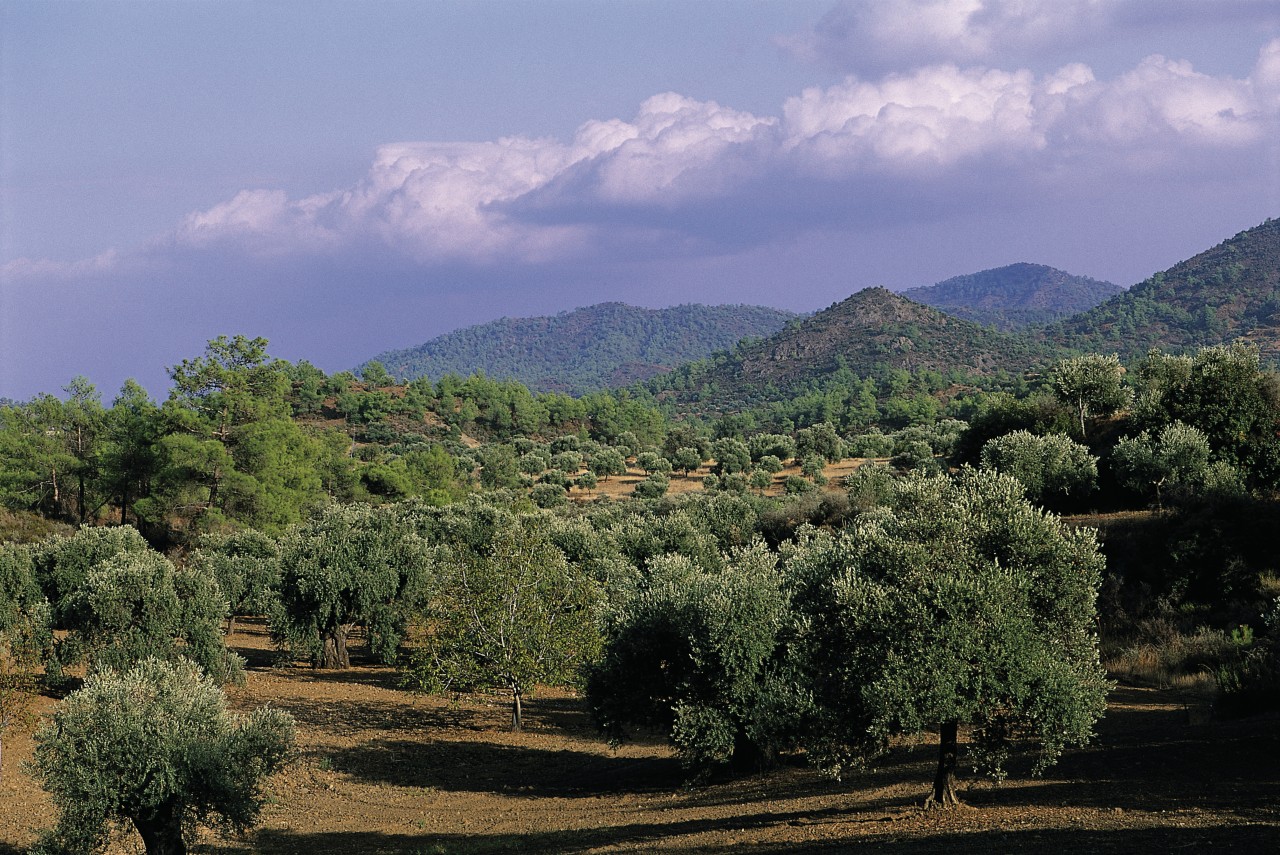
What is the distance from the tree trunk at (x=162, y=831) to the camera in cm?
1942

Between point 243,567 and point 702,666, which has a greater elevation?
point 243,567

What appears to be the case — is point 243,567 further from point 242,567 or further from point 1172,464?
point 1172,464

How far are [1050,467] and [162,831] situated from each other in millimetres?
44091

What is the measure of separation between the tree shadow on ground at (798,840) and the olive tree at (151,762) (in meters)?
A: 3.40

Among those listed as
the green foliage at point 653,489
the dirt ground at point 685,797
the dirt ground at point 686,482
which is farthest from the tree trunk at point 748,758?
the green foliage at point 653,489

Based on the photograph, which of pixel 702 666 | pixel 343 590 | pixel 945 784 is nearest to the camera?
pixel 945 784

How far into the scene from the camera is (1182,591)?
3794 cm

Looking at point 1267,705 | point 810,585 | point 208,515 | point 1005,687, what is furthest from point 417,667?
point 208,515

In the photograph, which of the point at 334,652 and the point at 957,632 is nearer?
the point at 957,632

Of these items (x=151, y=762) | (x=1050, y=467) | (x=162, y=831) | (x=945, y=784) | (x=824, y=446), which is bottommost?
(x=162, y=831)

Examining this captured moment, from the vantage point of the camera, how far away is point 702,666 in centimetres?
2494

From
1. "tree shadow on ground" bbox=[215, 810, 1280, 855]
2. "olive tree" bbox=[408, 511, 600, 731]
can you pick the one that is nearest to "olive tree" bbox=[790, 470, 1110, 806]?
"tree shadow on ground" bbox=[215, 810, 1280, 855]

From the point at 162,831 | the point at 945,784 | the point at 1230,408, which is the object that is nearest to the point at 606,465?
the point at 1230,408

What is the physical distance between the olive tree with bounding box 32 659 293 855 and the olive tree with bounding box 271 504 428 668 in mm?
20768
